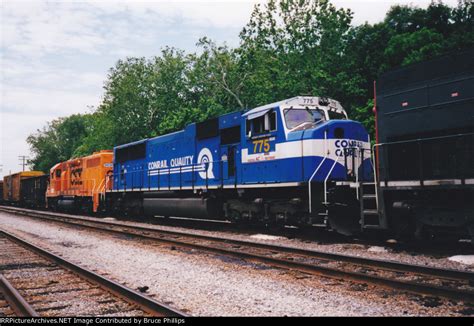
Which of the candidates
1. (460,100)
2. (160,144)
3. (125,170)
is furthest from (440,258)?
(125,170)

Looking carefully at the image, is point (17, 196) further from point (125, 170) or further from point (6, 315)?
point (6, 315)

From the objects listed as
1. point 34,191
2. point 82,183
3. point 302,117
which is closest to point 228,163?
point 302,117

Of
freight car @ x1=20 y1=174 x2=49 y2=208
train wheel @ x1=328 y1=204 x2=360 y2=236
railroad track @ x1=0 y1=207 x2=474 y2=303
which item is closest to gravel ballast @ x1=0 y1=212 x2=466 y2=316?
railroad track @ x1=0 y1=207 x2=474 y2=303

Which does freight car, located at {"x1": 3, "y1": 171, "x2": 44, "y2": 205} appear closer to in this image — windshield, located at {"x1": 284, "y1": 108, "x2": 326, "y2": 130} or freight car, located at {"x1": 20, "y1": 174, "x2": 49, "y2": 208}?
freight car, located at {"x1": 20, "y1": 174, "x2": 49, "y2": 208}

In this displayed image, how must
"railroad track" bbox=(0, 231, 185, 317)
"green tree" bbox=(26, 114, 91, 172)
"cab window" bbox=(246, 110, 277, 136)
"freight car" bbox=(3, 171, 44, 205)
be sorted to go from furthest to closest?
"green tree" bbox=(26, 114, 91, 172) < "freight car" bbox=(3, 171, 44, 205) < "cab window" bbox=(246, 110, 277, 136) < "railroad track" bbox=(0, 231, 185, 317)

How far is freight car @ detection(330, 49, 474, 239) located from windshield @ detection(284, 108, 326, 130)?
2.48 m

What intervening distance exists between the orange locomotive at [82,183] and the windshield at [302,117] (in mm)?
13658

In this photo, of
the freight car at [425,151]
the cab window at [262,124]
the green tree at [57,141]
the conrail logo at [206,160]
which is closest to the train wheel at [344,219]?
the freight car at [425,151]

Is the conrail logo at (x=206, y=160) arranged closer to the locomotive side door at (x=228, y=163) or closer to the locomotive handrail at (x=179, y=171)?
the locomotive handrail at (x=179, y=171)

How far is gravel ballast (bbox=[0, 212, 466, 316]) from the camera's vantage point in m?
5.13

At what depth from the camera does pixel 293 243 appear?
10.9m

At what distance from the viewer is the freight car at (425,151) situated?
816 centimetres

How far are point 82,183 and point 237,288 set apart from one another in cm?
2117

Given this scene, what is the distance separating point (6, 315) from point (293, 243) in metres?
7.01
